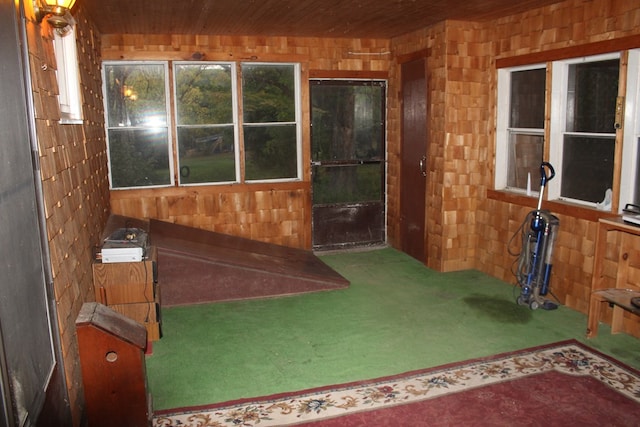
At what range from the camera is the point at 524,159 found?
5.55m

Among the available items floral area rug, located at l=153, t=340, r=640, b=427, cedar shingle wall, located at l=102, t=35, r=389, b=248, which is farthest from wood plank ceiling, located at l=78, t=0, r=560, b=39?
floral area rug, located at l=153, t=340, r=640, b=427

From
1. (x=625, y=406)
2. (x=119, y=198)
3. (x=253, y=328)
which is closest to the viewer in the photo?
(x=625, y=406)

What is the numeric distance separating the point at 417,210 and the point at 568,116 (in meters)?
2.20

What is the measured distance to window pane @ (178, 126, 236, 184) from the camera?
6.47 m

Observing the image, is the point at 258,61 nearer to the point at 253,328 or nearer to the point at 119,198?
the point at 119,198

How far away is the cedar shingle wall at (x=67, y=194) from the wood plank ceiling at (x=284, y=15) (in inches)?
28.5

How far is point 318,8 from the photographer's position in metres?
4.95

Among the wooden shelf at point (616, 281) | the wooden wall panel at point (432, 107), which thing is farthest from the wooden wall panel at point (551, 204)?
the wooden wall panel at point (432, 107)

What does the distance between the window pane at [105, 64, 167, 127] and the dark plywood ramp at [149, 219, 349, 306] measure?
135 centimetres

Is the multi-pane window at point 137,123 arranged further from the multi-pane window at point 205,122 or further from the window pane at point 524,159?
the window pane at point 524,159

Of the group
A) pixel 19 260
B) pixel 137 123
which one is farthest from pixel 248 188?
pixel 19 260

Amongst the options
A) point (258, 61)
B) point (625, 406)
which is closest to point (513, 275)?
point (625, 406)

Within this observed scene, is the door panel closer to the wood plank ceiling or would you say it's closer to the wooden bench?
the wood plank ceiling

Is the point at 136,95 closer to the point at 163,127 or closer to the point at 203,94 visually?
the point at 163,127
